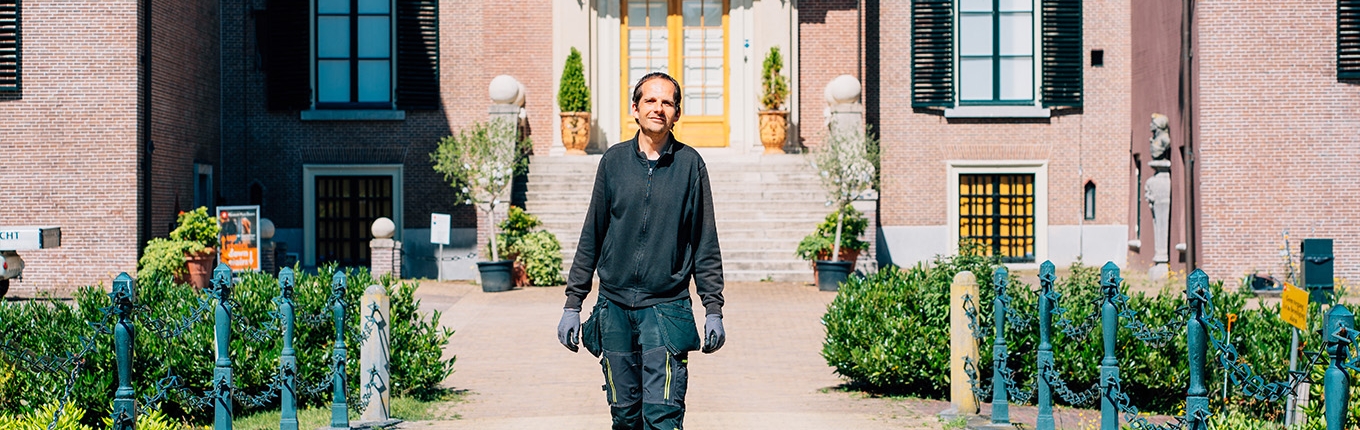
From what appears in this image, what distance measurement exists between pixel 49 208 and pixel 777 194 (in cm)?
1038

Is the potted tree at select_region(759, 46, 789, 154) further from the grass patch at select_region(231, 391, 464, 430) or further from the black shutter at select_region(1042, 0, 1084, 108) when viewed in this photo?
the grass patch at select_region(231, 391, 464, 430)

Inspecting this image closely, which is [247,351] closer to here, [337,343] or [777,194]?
[337,343]

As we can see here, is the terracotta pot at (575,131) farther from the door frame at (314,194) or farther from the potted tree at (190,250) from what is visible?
the potted tree at (190,250)

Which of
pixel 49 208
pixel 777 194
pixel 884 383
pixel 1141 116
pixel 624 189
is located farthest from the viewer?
pixel 1141 116

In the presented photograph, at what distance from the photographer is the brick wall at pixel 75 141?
19703mm

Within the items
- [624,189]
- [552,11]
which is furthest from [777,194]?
[624,189]

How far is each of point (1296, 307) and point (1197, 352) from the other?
171 cm

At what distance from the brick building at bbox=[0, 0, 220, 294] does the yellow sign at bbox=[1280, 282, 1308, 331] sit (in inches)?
617

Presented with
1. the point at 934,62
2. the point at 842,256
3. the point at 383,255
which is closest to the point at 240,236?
the point at 383,255

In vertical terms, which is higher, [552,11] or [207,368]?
[552,11]

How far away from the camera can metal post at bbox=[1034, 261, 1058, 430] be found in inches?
337

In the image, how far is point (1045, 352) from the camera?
876 cm

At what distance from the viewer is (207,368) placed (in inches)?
386

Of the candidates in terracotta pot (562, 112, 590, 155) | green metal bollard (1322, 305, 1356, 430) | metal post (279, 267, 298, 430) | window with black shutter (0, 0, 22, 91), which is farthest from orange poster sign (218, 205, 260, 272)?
green metal bollard (1322, 305, 1356, 430)
